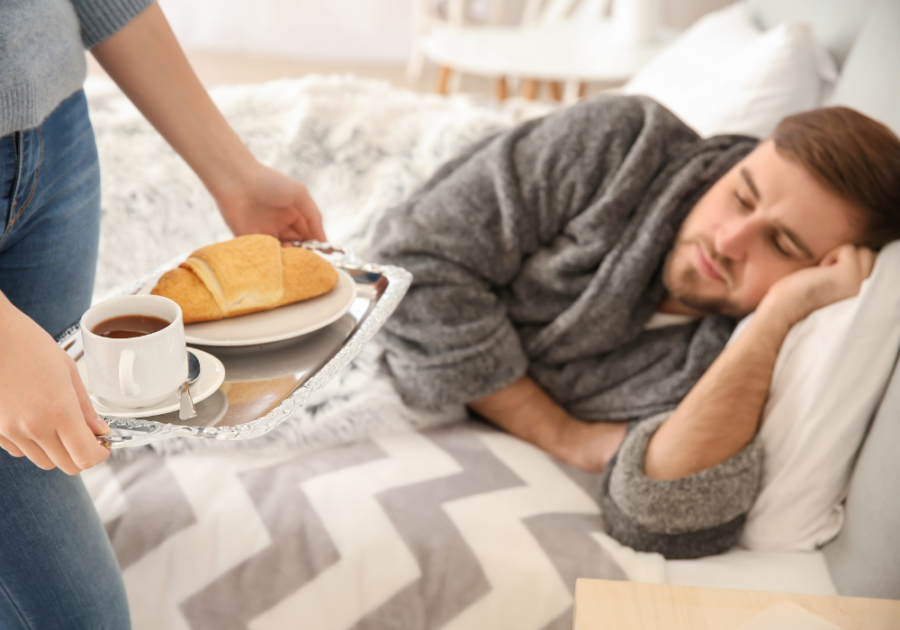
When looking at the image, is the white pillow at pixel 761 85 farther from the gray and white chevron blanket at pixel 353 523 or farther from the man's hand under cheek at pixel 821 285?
the gray and white chevron blanket at pixel 353 523

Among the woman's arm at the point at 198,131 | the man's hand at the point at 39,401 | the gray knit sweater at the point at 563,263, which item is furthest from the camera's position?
the gray knit sweater at the point at 563,263

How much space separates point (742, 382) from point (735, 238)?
24cm

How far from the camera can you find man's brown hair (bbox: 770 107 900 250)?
3.42 feet

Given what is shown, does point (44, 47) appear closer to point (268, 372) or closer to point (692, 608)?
point (268, 372)

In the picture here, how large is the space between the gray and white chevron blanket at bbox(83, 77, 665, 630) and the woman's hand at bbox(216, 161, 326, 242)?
33cm

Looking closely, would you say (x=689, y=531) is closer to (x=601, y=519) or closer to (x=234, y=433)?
(x=601, y=519)

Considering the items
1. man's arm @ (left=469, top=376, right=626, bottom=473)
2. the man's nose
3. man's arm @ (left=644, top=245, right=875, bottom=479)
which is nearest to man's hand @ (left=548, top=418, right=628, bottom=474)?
man's arm @ (left=469, top=376, right=626, bottom=473)

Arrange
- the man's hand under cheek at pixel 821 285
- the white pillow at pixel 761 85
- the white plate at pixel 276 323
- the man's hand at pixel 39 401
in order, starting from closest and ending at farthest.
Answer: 1. the man's hand at pixel 39 401
2. the white plate at pixel 276 323
3. the man's hand under cheek at pixel 821 285
4. the white pillow at pixel 761 85

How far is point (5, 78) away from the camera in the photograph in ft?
1.71

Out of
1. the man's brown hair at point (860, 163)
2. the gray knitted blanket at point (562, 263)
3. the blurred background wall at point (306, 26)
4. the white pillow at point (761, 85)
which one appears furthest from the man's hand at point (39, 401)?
the blurred background wall at point (306, 26)

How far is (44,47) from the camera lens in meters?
0.58

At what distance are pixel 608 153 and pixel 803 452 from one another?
0.59 metres

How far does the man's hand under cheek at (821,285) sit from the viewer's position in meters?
1.01

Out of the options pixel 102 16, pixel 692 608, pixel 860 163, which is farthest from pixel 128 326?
pixel 860 163
